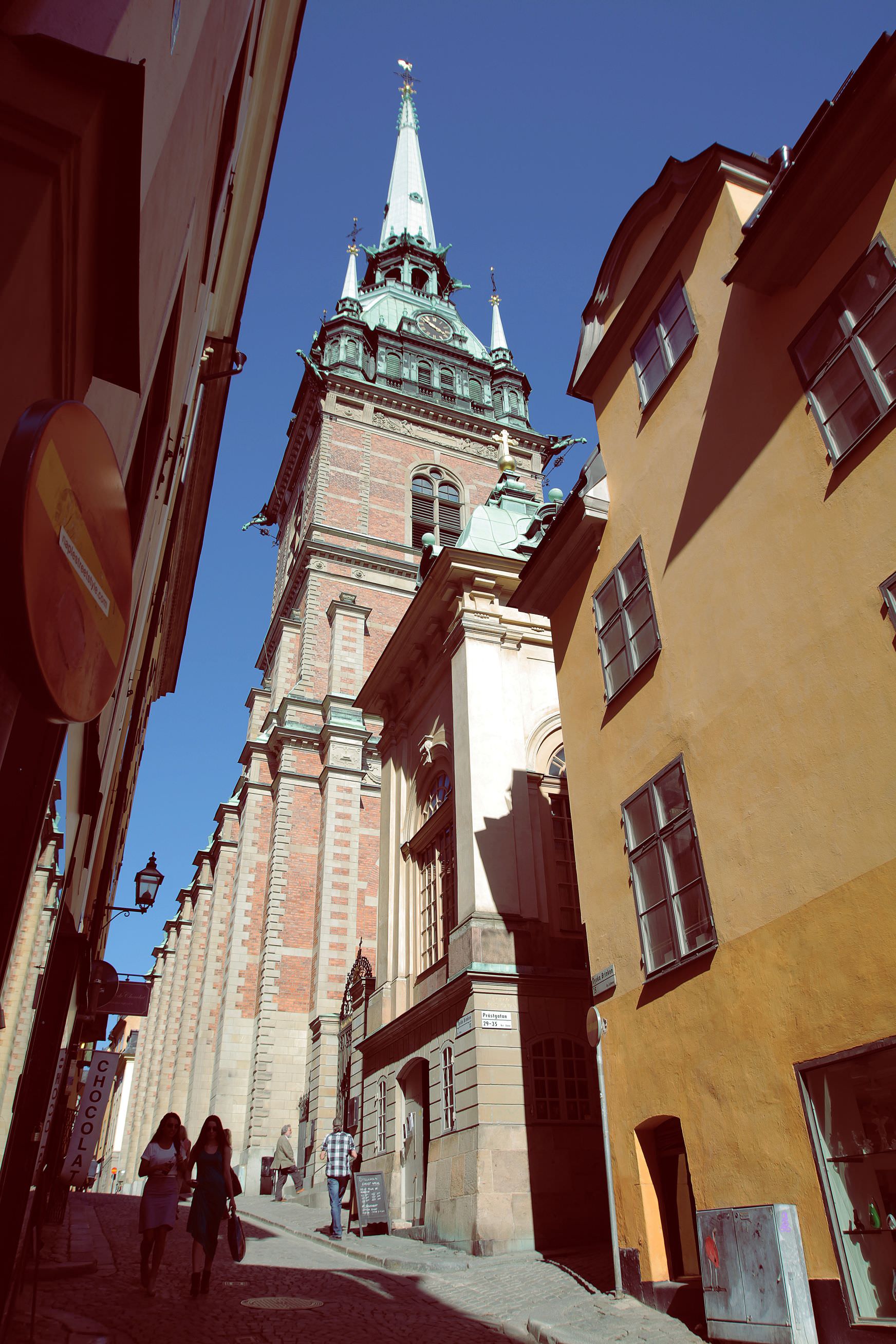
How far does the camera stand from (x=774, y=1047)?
272 inches

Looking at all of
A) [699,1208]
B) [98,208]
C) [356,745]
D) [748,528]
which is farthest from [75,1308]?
[356,745]

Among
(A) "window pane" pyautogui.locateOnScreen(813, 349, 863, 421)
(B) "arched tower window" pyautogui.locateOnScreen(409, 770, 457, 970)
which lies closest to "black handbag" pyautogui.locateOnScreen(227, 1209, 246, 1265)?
(B) "arched tower window" pyautogui.locateOnScreen(409, 770, 457, 970)

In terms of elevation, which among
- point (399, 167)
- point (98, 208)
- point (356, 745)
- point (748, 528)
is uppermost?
point (399, 167)

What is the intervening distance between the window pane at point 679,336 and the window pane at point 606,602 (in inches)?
102

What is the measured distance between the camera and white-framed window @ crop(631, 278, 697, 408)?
10.1 meters

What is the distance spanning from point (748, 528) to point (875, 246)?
2.40 m

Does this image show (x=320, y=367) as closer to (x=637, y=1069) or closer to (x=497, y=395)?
(x=497, y=395)

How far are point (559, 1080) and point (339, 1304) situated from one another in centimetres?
595

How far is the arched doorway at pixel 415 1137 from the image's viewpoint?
1512cm

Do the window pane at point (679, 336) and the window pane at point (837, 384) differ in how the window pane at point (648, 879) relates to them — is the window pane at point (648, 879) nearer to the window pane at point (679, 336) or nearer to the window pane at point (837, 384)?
the window pane at point (837, 384)

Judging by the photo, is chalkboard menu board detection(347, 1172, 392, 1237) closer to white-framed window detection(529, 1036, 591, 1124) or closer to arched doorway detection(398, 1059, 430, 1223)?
arched doorway detection(398, 1059, 430, 1223)

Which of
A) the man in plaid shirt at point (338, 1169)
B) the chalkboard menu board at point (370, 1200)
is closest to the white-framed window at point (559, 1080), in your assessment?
the man in plaid shirt at point (338, 1169)

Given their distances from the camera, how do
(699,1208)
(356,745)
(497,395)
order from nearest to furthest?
(699,1208), (356,745), (497,395)

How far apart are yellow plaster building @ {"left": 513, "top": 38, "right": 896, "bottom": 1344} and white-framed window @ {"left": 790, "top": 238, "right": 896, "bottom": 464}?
0.08 ft
